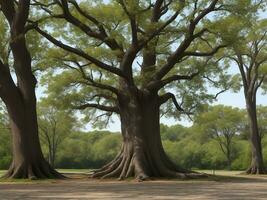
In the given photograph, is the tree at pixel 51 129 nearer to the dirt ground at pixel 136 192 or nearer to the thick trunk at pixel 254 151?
the thick trunk at pixel 254 151

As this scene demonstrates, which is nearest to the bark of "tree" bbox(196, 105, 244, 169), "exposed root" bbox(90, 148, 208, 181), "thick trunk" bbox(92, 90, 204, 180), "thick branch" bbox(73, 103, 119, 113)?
"exposed root" bbox(90, 148, 208, 181)

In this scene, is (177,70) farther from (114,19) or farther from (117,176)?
(117,176)

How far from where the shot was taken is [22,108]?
2725 cm

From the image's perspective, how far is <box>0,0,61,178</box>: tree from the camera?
1047 inches

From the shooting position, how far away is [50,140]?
207 ft

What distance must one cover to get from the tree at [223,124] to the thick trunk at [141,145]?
34.9 meters

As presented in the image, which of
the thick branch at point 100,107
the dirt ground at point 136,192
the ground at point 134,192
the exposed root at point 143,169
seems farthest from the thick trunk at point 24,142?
the thick branch at point 100,107

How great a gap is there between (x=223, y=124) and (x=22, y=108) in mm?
41965

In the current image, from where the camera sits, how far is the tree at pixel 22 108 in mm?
26594

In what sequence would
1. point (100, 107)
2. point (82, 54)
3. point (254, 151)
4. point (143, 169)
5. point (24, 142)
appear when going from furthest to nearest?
1. point (254, 151)
2. point (100, 107)
3. point (82, 54)
4. point (143, 169)
5. point (24, 142)

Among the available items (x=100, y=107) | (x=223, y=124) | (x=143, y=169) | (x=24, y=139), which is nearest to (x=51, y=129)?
(x=223, y=124)

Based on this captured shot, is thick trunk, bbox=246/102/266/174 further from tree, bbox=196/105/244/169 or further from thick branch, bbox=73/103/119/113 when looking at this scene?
tree, bbox=196/105/244/169

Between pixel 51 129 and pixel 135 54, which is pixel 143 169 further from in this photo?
pixel 51 129

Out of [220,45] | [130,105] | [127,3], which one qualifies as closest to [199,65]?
[220,45]
